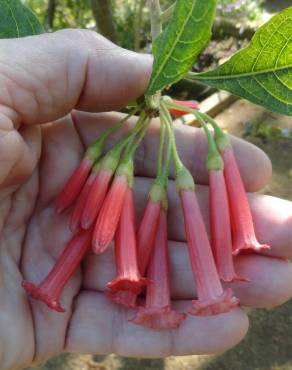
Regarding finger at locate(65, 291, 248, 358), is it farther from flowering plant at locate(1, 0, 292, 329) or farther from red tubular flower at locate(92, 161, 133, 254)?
red tubular flower at locate(92, 161, 133, 254)

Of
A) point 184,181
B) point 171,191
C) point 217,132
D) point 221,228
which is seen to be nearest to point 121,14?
point 171,191

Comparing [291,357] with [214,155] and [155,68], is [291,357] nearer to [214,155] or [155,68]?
[214,155]

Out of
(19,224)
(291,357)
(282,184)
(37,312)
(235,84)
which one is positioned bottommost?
(291,357)

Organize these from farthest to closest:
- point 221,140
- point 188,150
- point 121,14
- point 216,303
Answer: point 121,14 → point 188,150 → point 221,140 → point 216,303

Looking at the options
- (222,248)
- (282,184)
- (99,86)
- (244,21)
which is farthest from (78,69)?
(244,21)

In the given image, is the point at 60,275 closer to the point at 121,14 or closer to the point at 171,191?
the point at 171,191

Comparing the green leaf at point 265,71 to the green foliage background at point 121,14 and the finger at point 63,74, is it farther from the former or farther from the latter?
the green foliage background at point 121,14

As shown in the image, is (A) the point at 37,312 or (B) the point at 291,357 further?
(B) the point at 291,357
